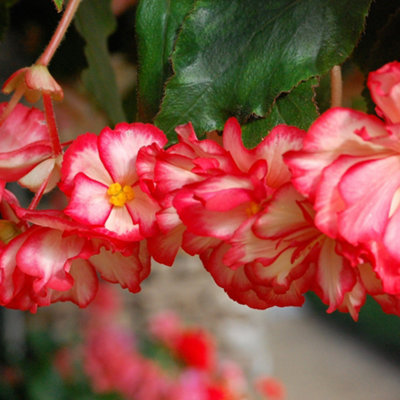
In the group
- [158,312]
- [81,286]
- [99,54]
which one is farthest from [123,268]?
[158,312]

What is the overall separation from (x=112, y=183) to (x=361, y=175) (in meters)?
0.12

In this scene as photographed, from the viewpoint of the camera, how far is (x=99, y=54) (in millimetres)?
482

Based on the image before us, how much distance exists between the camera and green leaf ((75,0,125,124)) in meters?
0.47

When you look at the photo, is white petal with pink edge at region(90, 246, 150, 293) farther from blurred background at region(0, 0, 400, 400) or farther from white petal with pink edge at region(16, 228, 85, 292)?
blurred background at region(0, 0, 400, 400)

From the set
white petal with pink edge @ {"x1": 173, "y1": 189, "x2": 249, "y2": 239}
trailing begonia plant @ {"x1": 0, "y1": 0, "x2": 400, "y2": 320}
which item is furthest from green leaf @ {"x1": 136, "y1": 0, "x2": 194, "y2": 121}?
white petal with pink edge @ {"x1": 173, "y1": 189, "x2": 249, "y2": 239}

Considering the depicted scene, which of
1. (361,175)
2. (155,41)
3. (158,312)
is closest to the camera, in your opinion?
(361,175)

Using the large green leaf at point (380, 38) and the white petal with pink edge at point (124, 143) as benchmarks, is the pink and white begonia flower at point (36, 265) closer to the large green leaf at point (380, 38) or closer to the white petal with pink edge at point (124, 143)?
the white petal with pink edge at point (124, 143)

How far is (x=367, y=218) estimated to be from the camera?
0.24 meters

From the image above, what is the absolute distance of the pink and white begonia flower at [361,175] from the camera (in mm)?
234

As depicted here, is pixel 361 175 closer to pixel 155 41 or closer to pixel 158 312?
pixel 155 41

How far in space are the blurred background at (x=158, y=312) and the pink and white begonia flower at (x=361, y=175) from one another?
246mm

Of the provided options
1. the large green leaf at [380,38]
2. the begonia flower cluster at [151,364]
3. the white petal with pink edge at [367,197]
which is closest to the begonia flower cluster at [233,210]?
the white petal with pink edge at [367,197]

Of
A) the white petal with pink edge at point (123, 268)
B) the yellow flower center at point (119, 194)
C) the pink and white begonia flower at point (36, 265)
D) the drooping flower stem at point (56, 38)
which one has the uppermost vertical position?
the drooping flower stem at point (56, 38)

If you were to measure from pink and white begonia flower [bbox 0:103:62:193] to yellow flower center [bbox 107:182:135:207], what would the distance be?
3cm
